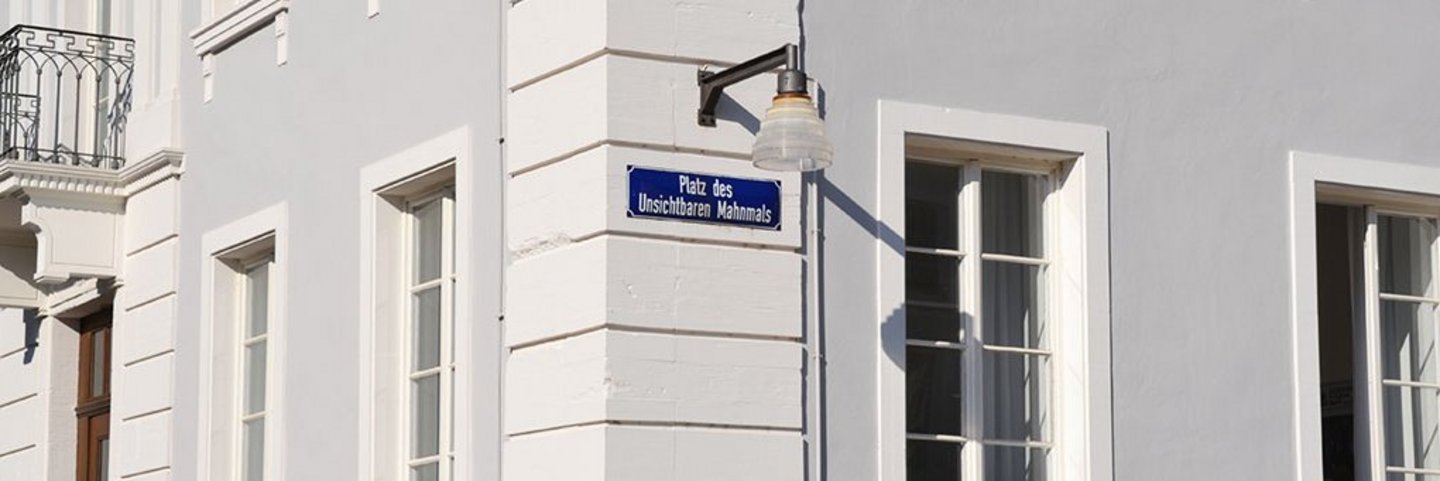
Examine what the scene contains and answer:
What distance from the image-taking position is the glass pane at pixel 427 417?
12.4m

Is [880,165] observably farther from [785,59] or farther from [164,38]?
[164,38]

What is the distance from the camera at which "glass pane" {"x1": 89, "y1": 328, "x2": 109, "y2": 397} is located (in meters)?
16.9

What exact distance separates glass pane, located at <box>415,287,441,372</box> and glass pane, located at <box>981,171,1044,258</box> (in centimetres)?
255

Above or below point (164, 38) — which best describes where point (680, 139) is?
below

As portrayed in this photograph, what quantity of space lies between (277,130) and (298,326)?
1.12 meters

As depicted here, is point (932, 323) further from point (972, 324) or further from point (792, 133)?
point (792, 133)

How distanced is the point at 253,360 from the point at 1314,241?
18.5 feet

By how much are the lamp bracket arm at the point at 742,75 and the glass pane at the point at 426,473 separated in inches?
94.7

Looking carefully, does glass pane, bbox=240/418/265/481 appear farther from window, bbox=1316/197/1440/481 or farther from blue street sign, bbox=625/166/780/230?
window, bbox=1316/197/1440/481

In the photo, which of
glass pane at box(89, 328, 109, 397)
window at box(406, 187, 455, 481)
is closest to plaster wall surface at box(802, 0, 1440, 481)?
window at box(406, 187, 455, 481)

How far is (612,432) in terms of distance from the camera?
Result: 1044 cm

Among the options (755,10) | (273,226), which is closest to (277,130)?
(273,226)

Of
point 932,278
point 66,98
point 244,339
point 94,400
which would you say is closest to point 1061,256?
point 932,278

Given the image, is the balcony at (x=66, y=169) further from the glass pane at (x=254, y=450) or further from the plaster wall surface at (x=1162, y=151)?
the plaster wall surface at (x=1162, y=151)
